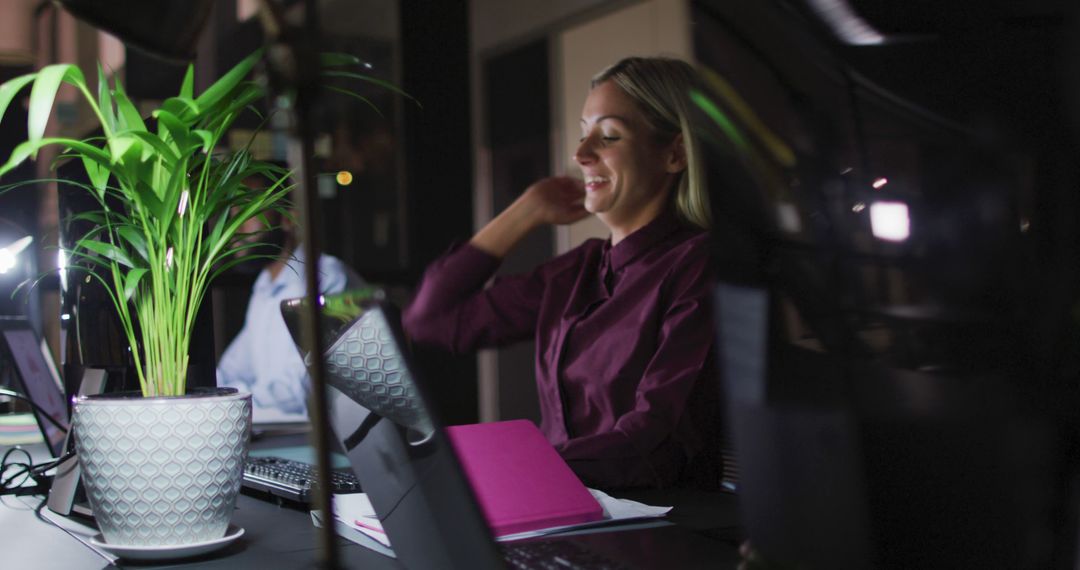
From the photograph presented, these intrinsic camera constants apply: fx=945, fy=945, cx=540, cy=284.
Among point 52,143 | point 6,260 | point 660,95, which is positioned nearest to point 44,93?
point 52,143

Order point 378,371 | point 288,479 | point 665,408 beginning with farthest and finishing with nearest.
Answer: point 665,408 < point 288,479 < point 378,371

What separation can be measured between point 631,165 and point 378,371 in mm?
1287

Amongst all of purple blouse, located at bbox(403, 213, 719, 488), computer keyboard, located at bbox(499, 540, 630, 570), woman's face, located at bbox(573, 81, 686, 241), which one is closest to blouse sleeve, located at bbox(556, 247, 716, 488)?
purple blouse, located at bbox(403, 213, 719, 488)

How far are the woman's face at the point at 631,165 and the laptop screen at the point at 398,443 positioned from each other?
3.89 feet

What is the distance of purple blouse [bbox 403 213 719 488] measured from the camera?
56.2 inches

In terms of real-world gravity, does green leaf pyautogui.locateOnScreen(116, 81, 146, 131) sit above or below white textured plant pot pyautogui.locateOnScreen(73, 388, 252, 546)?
above

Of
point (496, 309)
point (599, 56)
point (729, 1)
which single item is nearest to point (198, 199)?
point (729, 1)

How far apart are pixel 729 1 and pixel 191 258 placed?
29.2 inches

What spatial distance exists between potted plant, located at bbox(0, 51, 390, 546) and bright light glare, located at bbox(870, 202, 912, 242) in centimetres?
60

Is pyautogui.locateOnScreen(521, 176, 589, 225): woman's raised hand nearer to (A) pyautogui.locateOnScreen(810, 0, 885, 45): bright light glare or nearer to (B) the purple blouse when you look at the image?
(B) the purple blouse

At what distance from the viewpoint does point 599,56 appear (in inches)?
155

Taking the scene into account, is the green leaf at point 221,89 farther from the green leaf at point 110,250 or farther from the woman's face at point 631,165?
the woman's face at point 631,165

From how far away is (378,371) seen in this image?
68 cm

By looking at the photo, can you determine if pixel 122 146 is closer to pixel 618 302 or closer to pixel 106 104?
pixel 106 104
